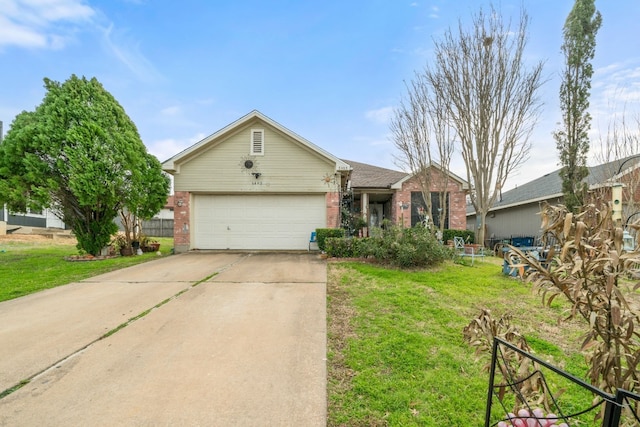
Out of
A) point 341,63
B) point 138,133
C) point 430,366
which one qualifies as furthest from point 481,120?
point 138,133

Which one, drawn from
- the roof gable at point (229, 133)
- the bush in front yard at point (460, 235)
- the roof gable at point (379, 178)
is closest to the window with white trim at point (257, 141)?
the roof gable at point (229, 133)

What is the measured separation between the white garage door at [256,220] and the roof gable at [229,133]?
1452 mm

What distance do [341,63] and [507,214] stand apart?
1308 cm

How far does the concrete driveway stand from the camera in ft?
7.88

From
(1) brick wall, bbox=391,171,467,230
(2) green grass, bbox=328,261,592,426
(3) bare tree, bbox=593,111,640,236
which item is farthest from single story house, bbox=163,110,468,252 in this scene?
(3) bare tree, bbox=593,111,640,236

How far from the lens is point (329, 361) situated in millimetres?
3164

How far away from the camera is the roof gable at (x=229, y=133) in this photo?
11.5 meters

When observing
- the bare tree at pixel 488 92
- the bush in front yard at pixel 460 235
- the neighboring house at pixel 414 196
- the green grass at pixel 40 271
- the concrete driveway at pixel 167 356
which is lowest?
the concrete driveway at pixel 167 356

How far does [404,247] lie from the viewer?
7730mm

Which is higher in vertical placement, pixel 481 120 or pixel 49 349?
pixel 481 120

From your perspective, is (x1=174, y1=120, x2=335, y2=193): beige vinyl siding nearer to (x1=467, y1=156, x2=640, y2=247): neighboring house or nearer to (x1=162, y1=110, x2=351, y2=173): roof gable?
(x1=162, y1=110, x2=351, y2=173): roof gable

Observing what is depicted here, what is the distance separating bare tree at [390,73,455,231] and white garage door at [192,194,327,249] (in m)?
4.84

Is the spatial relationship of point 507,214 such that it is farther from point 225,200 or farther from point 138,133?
point 138,133

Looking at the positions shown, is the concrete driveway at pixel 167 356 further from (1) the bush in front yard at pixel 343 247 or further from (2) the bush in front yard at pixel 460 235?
(2) the bush in front yard at pixel 460 235
